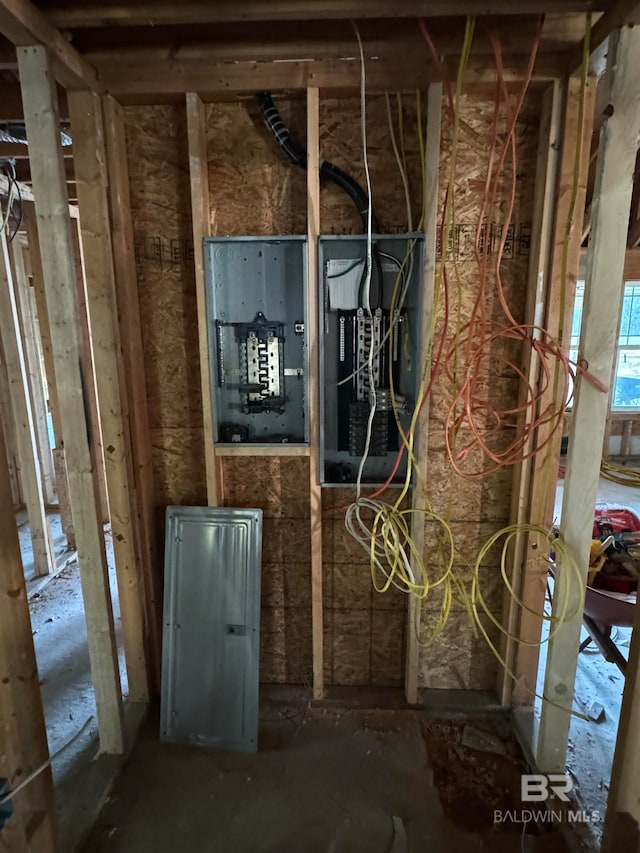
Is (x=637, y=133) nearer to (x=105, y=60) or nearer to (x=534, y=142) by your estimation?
(x=534, y=142)

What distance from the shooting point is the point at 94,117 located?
5.07 feet

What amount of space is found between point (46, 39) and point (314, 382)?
4.05 ft

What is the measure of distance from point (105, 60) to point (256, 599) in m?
1.96

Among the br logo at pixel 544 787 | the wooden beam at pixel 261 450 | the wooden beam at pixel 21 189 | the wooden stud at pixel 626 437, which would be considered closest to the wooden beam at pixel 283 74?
the wooden beam at pixel 261 450

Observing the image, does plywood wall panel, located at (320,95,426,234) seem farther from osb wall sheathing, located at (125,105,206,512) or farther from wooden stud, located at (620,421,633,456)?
wooden stud, located at (620,421,633,456)

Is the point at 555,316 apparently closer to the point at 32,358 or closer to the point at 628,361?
the point at 32,358

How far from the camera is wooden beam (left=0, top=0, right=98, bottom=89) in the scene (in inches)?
45.9

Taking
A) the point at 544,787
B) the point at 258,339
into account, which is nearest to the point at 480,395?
the point at 258,339

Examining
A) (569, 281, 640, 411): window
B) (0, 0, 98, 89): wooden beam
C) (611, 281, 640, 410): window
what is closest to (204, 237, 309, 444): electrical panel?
(0, 0, 98, 89): wooden beam

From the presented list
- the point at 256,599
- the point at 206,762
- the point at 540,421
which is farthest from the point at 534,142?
the point at 206,762

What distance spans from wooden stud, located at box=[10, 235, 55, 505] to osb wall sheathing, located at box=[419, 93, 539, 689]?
9.68ft

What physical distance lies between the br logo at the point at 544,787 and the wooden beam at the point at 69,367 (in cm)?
146

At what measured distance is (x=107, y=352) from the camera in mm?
1660

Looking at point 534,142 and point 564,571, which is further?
point 534,142
